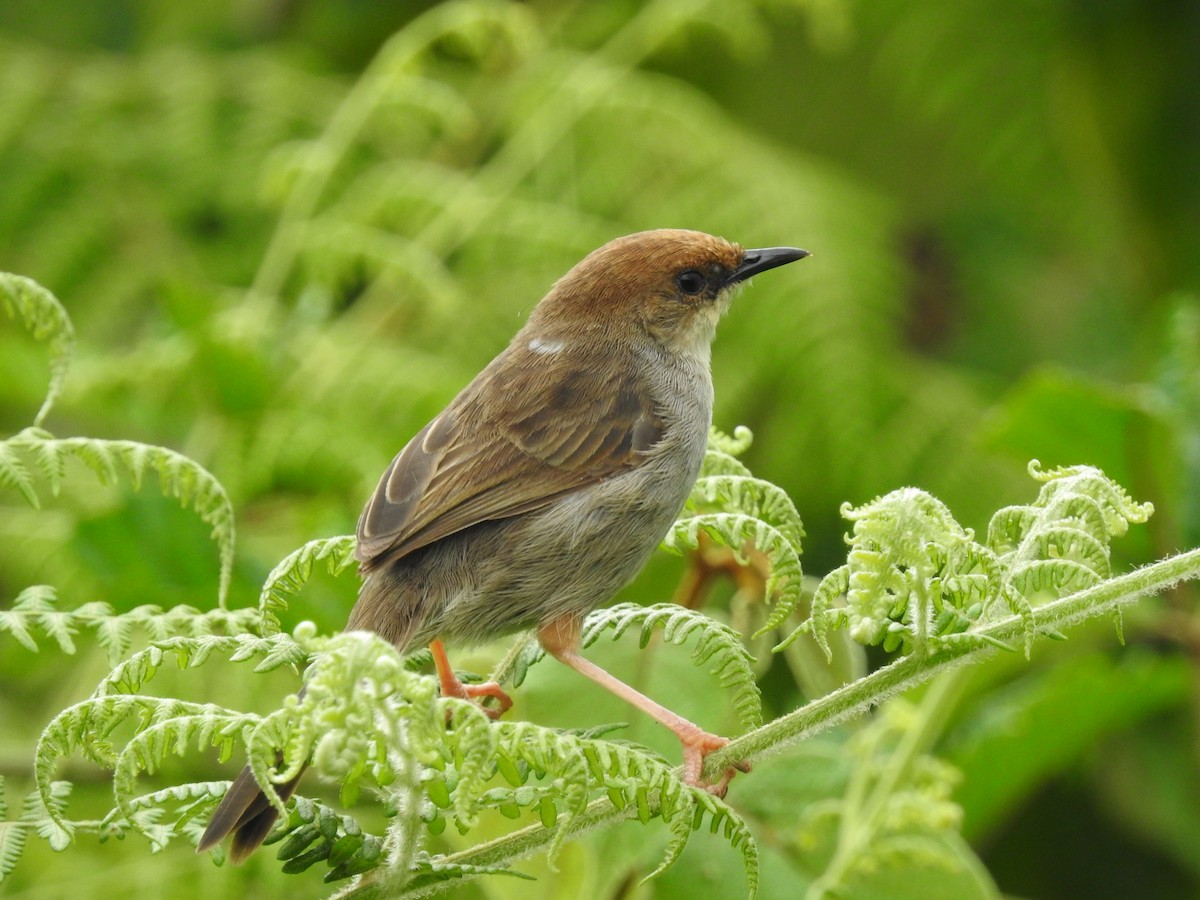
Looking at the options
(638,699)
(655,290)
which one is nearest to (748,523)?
(638,699)

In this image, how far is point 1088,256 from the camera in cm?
591

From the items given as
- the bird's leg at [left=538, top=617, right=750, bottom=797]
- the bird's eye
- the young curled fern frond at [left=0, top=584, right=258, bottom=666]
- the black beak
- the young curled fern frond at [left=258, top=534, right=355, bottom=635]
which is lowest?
the bird's leg at [left=538, top=617, right=750, bottom=797]

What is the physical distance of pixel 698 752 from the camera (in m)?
2.41

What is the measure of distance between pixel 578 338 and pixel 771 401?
8.52ft

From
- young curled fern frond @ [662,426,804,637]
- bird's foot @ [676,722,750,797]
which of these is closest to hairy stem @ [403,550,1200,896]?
young curled fern frond @ [662,426,804,637]

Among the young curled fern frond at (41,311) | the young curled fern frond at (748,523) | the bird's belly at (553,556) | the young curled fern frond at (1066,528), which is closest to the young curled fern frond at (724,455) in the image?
the young curled fern frond at (748,523)

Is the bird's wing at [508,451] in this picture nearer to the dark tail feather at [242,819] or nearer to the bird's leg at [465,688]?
the bird's leg at [465,688]

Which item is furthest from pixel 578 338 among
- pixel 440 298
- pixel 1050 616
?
pixel 1050 616

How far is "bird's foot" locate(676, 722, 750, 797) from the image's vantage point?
225 centimetres

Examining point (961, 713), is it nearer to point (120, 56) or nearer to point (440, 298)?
point (440, 298)

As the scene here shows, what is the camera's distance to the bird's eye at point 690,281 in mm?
3531

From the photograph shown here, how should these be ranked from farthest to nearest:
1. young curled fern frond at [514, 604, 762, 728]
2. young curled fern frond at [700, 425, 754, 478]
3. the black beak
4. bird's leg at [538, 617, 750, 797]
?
the black beak, young curled fern frond at [700, 425, 754, 478], bird's leg at [538, 617, 750, 797], young curled fern frond at [514, 604, 762, 728]

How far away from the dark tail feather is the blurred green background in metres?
1.12

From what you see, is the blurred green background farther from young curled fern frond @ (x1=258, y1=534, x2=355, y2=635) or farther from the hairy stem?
the hairy stem
